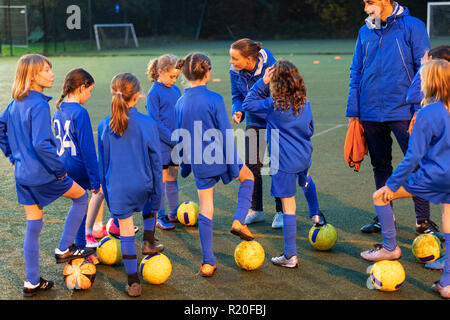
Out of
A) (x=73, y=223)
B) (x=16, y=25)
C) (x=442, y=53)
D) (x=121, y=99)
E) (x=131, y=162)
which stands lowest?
(x=73, y=223)

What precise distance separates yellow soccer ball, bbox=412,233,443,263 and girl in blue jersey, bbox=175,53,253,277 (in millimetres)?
1537

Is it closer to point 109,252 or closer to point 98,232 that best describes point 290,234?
point 109,252

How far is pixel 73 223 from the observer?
507cm

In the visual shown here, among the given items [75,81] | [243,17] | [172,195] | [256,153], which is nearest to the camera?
[75,81]

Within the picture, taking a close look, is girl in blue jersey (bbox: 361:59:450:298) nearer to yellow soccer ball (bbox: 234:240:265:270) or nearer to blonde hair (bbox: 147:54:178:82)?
yellow soccer ball (bbox: 234:240:265:270)

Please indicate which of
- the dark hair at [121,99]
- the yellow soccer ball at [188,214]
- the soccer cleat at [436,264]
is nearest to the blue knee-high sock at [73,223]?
the dark hair at [121,99]

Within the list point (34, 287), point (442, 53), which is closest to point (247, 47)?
point (442, 53)

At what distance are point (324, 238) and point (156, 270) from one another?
165cm

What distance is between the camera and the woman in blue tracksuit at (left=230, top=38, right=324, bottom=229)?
19.4 feet

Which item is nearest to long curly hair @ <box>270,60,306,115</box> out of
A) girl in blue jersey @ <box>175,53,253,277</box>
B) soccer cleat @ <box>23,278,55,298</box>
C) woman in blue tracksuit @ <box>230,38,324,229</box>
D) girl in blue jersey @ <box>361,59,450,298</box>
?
woman in blue tracksuit @ <box>230,38,324,229</box>

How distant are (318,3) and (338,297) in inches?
1878

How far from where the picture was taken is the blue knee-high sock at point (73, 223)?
504 cm

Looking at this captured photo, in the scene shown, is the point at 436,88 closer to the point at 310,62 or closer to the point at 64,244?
the point at 64,244

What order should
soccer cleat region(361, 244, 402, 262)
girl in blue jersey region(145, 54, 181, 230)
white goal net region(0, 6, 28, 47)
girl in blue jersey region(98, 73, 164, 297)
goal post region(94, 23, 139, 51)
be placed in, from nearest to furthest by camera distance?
girl in blue jersey region(98, 73, 164, 297)
soccer cleat region(361, 244, 402, 262)
girl in blue jersey region(145, 54, 181, 230)
white goal net region(0, 6, 28, 47)
goal post region(94, 23, 139, 51)
